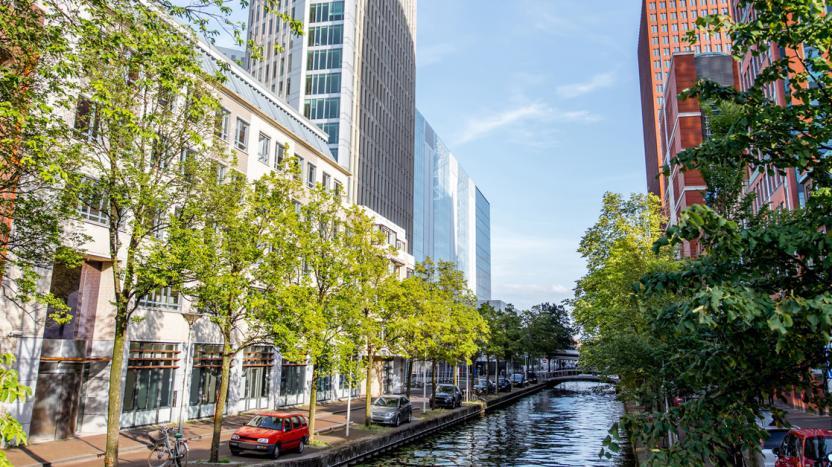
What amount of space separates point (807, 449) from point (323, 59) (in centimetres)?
6846

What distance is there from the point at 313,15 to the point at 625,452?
6512 cm

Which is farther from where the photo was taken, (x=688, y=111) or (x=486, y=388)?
(x=486, y=388)

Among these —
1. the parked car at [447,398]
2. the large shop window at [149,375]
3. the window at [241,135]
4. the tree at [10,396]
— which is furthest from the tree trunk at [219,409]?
the parked car at [447,398]

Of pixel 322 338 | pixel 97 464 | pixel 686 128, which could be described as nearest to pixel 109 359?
pixel 97 464

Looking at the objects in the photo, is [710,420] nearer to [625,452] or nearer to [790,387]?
[790,387]

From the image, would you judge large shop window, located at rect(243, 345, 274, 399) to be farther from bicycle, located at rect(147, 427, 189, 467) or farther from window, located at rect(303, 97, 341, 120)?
window, located at rect(303, 97, 341, 120)

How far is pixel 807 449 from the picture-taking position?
16094 mm

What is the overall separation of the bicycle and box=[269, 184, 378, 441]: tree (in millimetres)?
4261

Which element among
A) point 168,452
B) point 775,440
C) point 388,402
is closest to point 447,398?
point 388,402

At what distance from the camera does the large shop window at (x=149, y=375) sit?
27.6 metres

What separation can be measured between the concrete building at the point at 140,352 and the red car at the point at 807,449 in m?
18.1

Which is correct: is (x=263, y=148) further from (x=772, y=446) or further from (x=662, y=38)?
(x=662, y=38)

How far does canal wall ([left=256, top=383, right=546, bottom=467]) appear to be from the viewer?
70.6 feet

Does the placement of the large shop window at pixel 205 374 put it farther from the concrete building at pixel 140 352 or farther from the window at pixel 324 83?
the window at pixel 324 83
